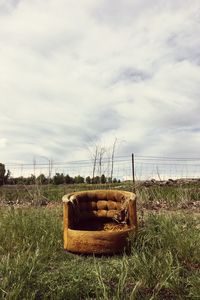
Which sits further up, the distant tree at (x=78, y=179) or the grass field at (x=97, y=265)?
the distant tree at (x=78, y=179)

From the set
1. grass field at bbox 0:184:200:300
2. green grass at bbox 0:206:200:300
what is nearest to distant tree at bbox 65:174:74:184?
grass field at bbox 0:184:200:300

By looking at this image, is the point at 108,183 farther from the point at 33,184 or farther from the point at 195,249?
the point at 195,249

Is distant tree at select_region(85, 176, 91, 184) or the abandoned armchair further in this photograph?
distant tree at select_region(85, 176, 91, 184)

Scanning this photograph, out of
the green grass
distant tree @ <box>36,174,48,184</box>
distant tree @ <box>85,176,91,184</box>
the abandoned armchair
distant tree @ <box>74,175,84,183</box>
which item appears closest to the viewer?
the green grass

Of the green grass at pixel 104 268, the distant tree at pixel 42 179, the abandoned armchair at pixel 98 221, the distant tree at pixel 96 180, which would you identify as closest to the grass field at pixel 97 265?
the green grass at pixel 104 268

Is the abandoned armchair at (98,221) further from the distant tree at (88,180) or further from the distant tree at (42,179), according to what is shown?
the distant tree at (88,180)

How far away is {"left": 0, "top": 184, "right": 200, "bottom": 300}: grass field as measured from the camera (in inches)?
141

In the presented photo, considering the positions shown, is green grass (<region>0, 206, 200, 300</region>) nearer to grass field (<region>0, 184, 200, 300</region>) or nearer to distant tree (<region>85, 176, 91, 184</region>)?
grass field (<region>0, 184, 200, 300</region>)

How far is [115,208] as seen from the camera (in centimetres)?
611

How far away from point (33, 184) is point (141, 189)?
9.15 feet

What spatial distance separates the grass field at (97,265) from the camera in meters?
3.58

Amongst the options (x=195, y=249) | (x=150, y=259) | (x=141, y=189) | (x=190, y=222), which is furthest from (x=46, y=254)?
(x=141, y=189)

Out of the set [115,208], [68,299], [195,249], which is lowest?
[68,299]

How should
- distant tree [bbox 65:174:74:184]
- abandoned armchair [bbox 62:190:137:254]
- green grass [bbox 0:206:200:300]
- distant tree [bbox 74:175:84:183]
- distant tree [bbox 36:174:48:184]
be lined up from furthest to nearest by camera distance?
1. distant tree [bbox 65:174:74:184]
2. distant tree [bbox 74:175:84:183]
3. distant tree [bbox 36:174:48:184]
4. abandoned armchair [bbox 62:190:137:254]
5. green grass [bbox 0:206:200:300]
